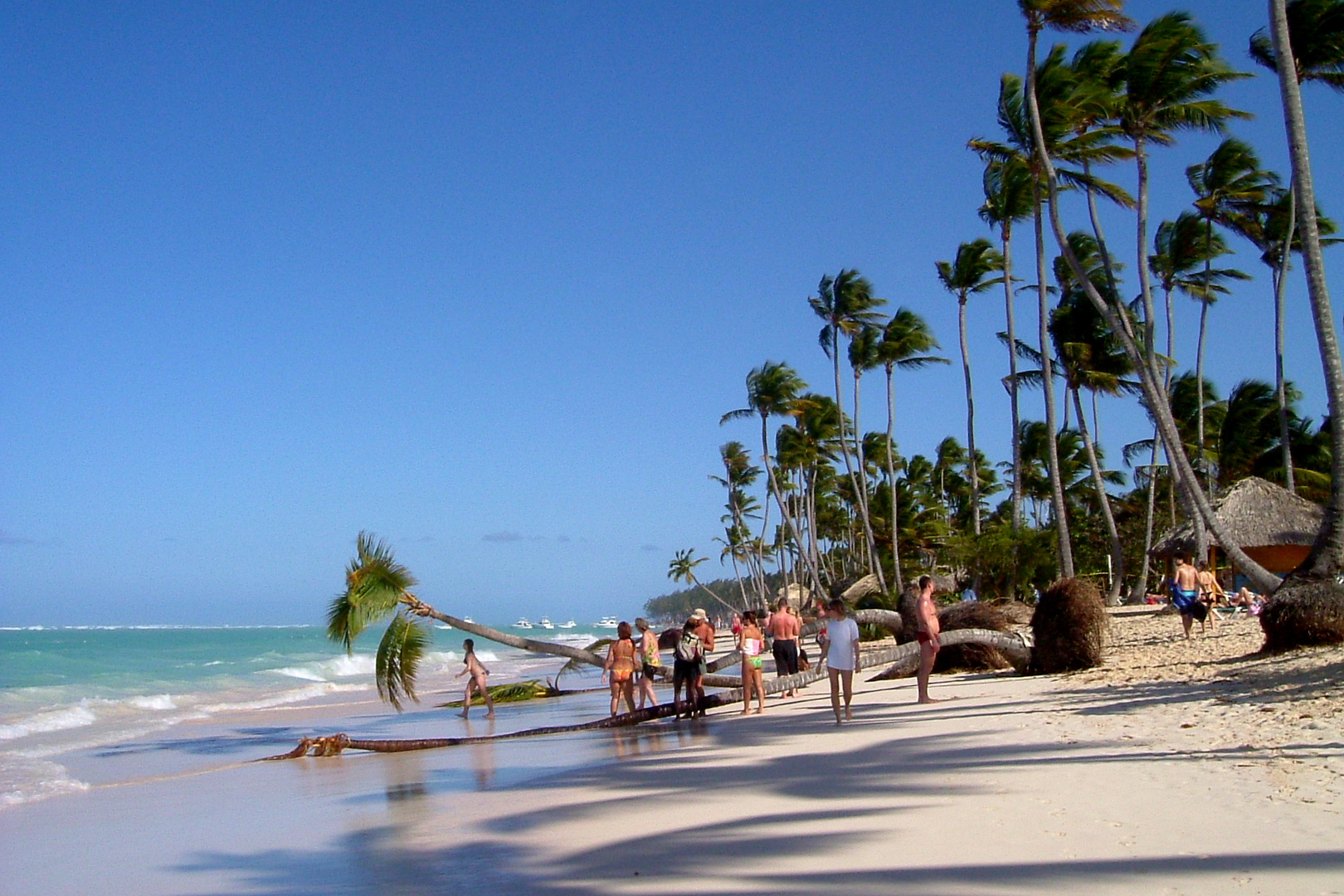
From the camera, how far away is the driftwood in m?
14.1

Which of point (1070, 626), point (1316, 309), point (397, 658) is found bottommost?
point (1070, 626)

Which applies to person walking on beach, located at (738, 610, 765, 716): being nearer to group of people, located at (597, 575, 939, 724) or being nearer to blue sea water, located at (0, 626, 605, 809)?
group of people, located at (597, 575, 939, 724)

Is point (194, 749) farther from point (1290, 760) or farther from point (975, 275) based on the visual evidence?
point (975, 275)

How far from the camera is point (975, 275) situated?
35375 mm

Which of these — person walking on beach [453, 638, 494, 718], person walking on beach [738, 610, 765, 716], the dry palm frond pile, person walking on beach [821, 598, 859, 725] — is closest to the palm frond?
person walking on beach [453, 638, 494, 718]

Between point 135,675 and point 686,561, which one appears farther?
point 686,561

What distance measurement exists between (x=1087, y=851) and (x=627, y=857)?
2469mm

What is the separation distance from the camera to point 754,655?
1495 cm

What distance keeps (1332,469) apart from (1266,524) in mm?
12873

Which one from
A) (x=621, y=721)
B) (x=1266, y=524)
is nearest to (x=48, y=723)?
(x=621, y=721)

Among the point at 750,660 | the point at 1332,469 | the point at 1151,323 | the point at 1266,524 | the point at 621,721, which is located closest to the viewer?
the point at 1332,469

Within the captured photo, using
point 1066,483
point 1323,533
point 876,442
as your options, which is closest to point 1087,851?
point 1323,533

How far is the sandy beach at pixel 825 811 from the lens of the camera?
205 inches

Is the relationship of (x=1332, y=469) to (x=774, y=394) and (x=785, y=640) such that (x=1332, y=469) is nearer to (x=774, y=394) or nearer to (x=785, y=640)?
(x=785, y=640)
